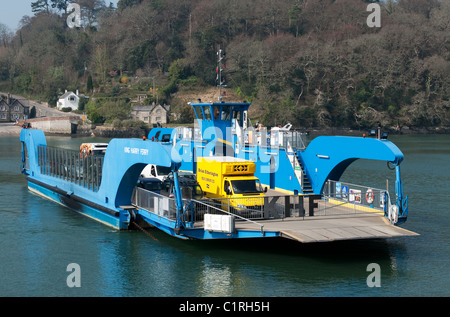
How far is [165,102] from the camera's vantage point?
123 metres

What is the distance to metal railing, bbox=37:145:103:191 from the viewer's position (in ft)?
98.6

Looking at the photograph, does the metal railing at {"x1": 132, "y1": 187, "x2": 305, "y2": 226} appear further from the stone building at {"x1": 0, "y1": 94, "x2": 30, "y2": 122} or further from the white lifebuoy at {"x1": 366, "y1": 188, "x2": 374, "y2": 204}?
the stone building at {"x1": 0, "y1": 94, "x2": 30, "y2": 122}

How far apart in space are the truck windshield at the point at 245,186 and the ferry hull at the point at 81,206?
564 cm

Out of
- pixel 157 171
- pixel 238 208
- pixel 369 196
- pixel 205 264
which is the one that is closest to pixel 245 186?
pixel 238 208

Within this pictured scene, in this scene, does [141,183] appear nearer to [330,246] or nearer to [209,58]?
[330,246]

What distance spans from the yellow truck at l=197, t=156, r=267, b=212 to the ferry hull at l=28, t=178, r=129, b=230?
4231 mm

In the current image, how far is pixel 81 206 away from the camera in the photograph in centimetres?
3136

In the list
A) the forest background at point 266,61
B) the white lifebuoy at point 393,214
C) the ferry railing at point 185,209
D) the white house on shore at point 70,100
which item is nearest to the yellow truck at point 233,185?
the ferry railing at point 185,209

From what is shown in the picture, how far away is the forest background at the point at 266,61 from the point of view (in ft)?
384

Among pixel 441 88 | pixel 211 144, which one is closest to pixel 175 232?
pixel 211 144

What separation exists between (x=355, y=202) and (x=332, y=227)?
4620mm

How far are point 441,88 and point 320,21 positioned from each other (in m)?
35.7

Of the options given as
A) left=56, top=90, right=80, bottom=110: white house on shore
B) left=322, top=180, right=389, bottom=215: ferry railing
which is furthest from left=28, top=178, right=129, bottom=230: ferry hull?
left=56, top=90, right=80, bottom=110: white house on shore

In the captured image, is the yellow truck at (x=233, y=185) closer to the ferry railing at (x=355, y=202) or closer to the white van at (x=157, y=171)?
the ferry railing at (x=355, y=202)
